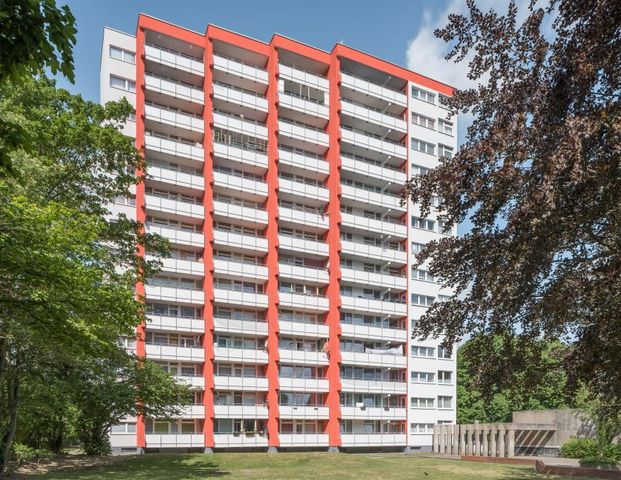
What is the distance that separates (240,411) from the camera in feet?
156

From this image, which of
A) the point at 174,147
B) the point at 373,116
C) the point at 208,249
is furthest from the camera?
the point at 373,116

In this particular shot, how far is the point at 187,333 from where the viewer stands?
47.3 metres

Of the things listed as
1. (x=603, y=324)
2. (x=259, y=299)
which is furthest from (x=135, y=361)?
(x=603, y=324)

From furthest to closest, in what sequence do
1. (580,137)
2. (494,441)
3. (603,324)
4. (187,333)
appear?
(187,333)
(494,441)
(603,324)
(580,137)

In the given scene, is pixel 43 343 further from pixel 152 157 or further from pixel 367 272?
pixel 367 272

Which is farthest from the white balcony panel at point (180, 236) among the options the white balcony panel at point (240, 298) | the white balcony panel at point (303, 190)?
the white balcony panel at point (303, 190)

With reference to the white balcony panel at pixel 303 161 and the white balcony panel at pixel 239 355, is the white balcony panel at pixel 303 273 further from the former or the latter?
the white balcony panel at pixel 303 161

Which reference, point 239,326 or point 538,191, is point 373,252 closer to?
point 239,326

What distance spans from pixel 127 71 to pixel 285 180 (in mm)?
16558

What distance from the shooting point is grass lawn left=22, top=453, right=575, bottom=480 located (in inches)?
968

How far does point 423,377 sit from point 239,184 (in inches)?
1025

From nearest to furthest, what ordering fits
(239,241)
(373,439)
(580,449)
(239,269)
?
(580,449)
(239,269)
(239,241)
(373,439)

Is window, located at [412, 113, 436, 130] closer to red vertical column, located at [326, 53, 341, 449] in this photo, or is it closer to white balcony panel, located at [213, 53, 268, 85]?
red vertical column, located at [326, 53, 341, 449]

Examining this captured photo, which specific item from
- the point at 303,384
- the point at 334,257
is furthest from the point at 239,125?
the point at 303,384
